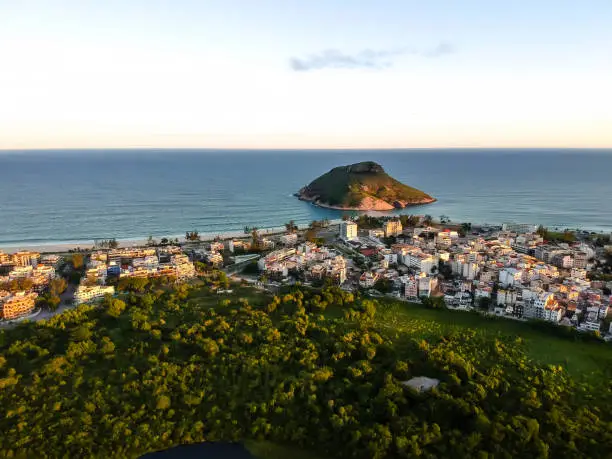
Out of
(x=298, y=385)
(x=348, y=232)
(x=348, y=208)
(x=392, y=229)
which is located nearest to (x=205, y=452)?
(x=298, y=385)

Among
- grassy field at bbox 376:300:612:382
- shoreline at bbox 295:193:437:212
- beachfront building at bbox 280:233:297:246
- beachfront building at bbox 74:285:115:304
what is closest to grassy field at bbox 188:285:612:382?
grassy field at bbox 376:300:612:382

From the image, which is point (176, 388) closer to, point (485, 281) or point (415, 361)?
point (415, 361)

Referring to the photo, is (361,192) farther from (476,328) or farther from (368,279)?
(476,328)

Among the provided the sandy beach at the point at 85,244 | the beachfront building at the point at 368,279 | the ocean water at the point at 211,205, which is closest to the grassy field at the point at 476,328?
the beachfront building at the point at 368,279

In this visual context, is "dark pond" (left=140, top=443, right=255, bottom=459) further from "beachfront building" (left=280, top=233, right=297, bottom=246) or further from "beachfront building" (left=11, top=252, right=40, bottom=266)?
"beachfront building" (left=280, top=233, right=297, bottom=246)

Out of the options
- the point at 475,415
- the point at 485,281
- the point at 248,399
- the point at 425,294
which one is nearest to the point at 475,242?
the point at 485,281
